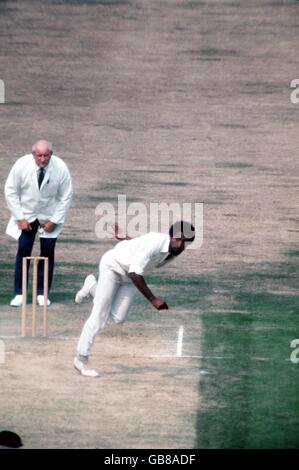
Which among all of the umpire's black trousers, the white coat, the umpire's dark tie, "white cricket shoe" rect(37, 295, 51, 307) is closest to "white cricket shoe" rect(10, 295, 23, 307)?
the umpire's black trousers

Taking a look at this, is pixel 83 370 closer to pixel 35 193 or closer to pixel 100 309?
pixel 100 309

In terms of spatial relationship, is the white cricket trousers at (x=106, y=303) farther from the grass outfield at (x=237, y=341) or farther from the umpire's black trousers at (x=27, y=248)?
the umpire's black trousers at (x=27, y=248)

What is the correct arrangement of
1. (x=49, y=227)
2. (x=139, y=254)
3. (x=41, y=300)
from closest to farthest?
(x=139, y=254) → (x=49, y=227) → (x=41, y=300)

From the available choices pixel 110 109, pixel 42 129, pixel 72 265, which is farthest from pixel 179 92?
pixel 72 265

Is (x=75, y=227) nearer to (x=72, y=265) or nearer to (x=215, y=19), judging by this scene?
(x=72, y=265)

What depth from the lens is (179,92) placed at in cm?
2433

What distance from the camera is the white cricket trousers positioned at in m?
13.0

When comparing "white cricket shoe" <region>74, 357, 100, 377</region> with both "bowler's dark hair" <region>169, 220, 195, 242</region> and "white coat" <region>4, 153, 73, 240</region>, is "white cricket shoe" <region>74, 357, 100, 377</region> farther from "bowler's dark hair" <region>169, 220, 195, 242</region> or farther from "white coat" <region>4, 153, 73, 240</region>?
"white coat" <region>4, 153, 73, 240</region>

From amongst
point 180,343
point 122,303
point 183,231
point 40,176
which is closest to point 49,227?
point 40,176

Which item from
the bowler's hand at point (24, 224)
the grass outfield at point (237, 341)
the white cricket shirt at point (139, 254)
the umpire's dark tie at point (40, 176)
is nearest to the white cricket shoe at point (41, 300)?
the grass outfield at point (237, 341)

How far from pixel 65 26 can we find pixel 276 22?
4.31 meters

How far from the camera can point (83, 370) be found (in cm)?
1309

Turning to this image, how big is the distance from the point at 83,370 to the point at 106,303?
68cm

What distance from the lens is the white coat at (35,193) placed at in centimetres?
1523
